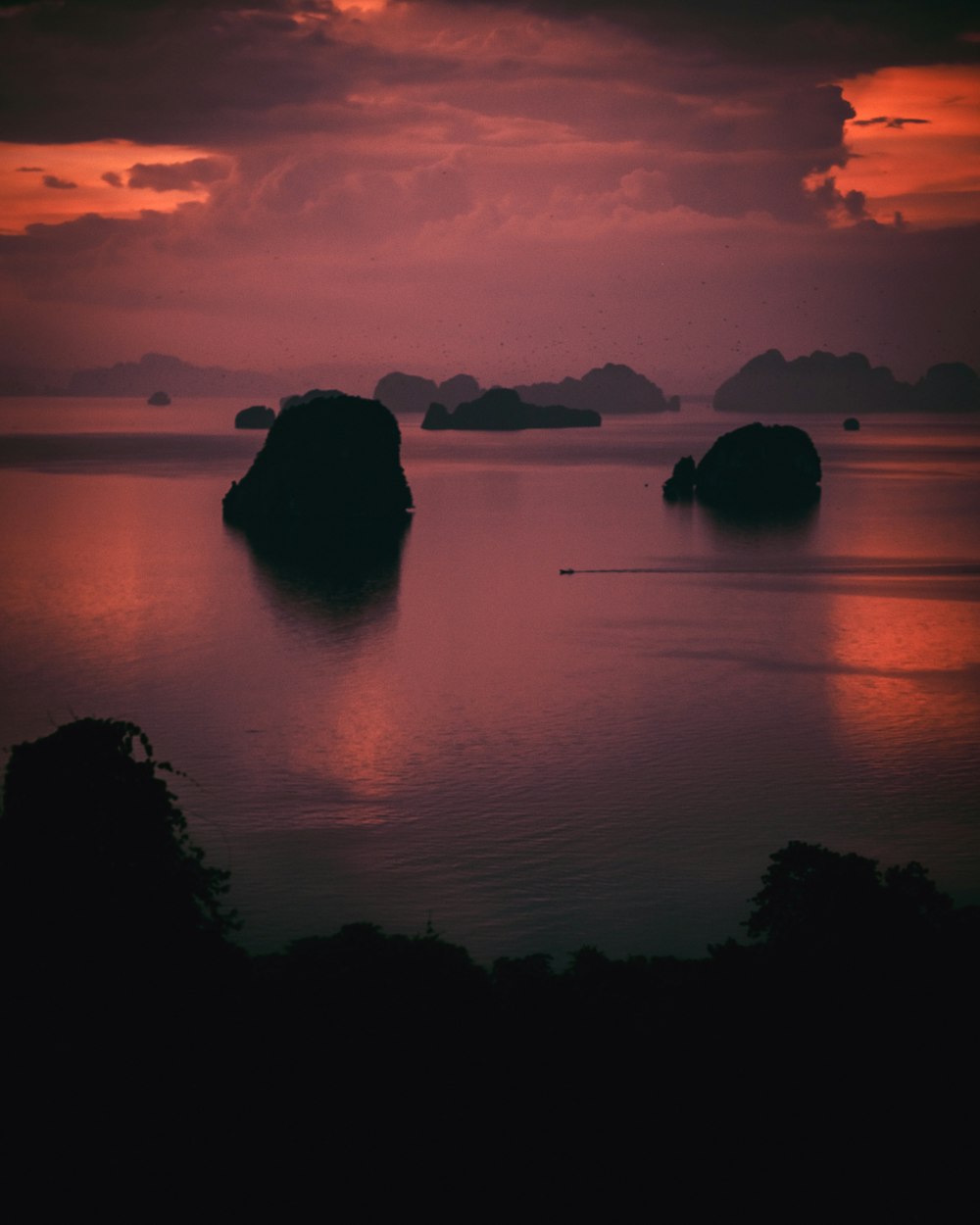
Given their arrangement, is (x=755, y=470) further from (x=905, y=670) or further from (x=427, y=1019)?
(x=427, y=1019)

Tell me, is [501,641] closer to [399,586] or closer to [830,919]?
[399,586]

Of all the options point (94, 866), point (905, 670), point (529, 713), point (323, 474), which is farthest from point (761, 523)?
point (94, 866)

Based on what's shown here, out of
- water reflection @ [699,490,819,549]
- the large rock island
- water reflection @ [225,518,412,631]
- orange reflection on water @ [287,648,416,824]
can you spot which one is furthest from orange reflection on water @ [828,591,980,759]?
the large rock island

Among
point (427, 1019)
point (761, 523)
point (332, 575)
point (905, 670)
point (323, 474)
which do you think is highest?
point (323, 474)

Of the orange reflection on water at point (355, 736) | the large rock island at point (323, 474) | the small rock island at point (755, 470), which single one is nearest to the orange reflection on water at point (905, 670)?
the orange reflection on water at point (355, 736)

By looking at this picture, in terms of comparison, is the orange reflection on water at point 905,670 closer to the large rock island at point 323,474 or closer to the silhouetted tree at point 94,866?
the silhouetted tree at point 94,866

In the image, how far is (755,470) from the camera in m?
182

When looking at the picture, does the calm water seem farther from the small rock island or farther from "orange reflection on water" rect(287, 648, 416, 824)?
the small rock island

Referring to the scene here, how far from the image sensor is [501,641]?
80312 millimetres

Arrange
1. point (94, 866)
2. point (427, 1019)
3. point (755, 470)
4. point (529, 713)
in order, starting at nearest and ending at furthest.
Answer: point (427, 1019) < point (94, 866) < point (529, 713) < point (755, 470)

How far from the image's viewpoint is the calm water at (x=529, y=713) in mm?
40969

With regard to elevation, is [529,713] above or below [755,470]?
below

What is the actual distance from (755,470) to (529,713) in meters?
126

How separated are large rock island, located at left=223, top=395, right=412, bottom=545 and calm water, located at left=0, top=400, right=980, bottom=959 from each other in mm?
24515
